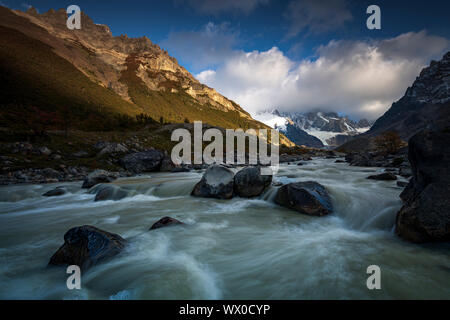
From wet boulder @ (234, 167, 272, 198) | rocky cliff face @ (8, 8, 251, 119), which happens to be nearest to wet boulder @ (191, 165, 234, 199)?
wet boulder @ (234, 167, 272, 198)

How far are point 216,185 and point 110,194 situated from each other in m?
5.96

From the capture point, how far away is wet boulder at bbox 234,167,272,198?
9.74 m

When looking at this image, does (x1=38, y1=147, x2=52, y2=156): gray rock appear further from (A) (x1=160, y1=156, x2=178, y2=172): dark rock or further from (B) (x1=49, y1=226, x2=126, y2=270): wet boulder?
(B) (x1=49, y1=226, x2=126, y2=270): wet boulder

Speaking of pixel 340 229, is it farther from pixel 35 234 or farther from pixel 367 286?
pixel 35 234

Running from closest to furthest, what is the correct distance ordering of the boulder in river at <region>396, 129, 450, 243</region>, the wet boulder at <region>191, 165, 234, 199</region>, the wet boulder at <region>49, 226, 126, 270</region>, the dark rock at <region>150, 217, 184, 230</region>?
the wet boulder at <region>49, 226, 126, 270</region>
the boulder in river at <region>396, 129, 450, 243</region>
the dark rock at <region>150, 217, 184, 230</region>
the wet boulder at <region>191, 165, 234, 199</region>

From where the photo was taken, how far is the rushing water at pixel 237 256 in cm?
309

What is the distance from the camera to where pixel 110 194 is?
10492 millimetres

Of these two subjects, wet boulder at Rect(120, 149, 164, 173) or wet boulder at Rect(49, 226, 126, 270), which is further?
wet boulder at Rect(120, 149, 164, 173)

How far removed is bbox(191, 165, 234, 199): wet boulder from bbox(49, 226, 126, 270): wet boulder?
612cm

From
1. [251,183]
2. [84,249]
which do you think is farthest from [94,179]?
[84,249]

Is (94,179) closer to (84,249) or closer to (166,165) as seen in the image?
(166,165)

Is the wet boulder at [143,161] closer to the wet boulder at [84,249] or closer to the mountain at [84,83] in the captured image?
the wet boulder at [84,249]

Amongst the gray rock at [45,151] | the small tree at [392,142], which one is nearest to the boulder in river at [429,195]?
the gray rock at [45,151]
